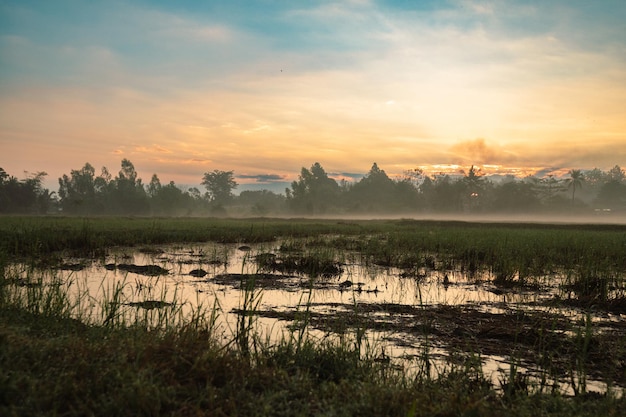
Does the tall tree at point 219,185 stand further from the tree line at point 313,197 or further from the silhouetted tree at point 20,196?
the silhouetted tree at point 20,196

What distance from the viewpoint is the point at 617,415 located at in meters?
3.86

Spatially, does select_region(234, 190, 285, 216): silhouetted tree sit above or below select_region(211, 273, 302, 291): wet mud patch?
above

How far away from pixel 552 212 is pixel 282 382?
121m

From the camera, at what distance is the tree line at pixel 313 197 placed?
8862 centimetres

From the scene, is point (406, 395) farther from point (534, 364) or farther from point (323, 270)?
point (323, 270)

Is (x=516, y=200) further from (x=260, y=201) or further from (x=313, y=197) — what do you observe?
(x=260, y=201)

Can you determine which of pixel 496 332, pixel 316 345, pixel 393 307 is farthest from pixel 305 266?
pixel 316 345

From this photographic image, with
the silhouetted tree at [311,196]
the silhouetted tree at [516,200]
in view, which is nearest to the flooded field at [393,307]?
the silhouetted tree at [311,196]

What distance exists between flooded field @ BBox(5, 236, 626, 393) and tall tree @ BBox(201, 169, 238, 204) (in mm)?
125354

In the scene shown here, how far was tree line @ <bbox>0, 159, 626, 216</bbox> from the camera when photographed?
291 feet

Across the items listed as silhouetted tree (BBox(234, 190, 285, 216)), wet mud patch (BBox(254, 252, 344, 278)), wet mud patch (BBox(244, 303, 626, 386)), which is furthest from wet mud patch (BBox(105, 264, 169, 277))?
silhouetted tree (BBox(234, 190, 285, 216))

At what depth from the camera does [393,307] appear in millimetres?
8594

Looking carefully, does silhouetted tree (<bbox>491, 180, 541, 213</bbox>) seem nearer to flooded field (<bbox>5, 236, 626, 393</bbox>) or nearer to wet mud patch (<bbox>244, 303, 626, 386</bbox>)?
flooded field (<bbox>5, 236, 626, 393</bbox>)

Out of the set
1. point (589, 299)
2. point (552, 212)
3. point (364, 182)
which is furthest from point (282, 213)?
point (589, 299)
